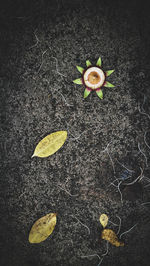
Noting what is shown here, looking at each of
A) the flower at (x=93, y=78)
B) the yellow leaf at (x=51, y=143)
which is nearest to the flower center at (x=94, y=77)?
the flower at (x=93, y=78)

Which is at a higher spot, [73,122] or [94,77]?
[94,77]

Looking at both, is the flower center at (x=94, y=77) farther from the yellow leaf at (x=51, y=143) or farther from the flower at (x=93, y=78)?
the yellow leaf at (x=51, y=143)

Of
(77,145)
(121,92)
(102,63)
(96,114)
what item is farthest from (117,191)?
(102,63)

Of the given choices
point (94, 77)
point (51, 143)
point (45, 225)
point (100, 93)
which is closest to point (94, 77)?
point (94, 77)

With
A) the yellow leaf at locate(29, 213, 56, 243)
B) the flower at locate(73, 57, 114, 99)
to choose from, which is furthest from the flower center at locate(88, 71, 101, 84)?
the yellow leaf at locate(29, 213, 56, 243)

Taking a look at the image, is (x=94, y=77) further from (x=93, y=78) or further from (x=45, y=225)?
(x=45, y=225)

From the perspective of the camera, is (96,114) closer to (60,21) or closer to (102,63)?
(102,63)
